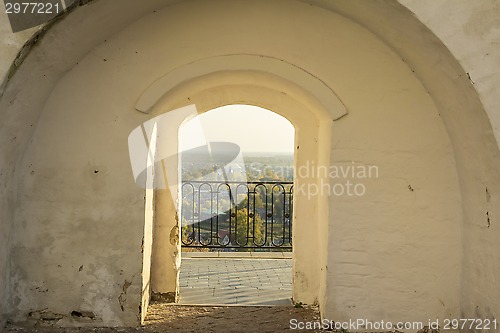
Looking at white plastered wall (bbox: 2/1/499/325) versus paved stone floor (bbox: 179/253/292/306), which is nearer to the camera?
white plastered wall (bbox: 2/1/499/325)

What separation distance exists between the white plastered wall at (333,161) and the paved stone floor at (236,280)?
1.73m

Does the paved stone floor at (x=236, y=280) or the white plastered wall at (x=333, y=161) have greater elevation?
the white plastered wall at (x=333, y=161)

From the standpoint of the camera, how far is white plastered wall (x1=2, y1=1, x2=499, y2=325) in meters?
4.85

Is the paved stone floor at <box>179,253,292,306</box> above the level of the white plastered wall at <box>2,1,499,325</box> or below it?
below

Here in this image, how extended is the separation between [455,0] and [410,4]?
317 millimetres

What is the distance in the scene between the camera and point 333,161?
4.95m

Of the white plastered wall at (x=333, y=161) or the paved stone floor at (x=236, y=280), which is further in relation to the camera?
the paved stone floor at (x=236, y=280)

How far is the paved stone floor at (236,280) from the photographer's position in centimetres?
656

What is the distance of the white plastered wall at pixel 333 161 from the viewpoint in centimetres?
485

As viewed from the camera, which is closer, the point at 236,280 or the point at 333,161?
the point at 333,161

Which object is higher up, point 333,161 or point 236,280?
point 333,161

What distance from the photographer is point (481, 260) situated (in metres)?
4.39

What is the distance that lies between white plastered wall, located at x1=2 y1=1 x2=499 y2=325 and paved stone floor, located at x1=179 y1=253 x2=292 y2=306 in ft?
5.67

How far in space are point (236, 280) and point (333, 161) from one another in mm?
3292
